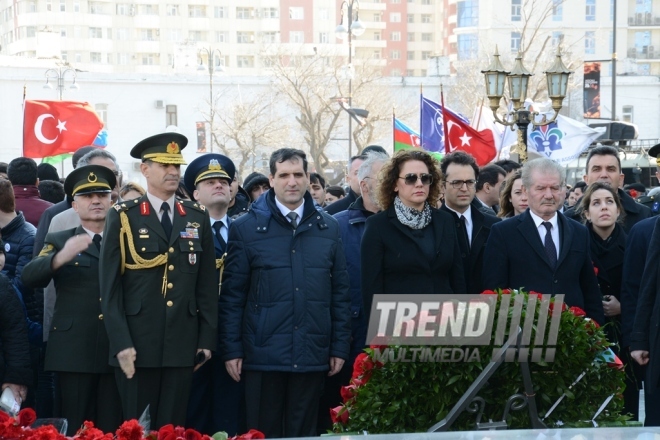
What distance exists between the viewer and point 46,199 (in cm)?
1023

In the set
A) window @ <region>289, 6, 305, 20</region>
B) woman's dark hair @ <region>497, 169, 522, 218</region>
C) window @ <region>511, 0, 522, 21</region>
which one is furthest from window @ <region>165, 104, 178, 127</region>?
woman's dark hair @ <region>497, 169, 522, 218</region>

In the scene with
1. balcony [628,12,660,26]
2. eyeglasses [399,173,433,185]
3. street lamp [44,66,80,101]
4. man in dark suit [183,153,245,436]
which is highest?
balcony [628,12,660,26]

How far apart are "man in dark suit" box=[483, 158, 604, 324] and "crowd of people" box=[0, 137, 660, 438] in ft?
0.03

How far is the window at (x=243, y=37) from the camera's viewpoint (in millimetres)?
103000

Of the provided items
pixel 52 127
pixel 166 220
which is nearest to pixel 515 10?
pixel 52 127

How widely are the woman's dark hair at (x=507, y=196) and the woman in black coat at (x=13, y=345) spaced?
3958 millimetres

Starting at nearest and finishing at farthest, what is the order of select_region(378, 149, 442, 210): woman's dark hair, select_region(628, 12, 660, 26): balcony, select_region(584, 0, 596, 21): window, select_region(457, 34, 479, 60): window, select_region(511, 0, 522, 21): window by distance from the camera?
select_region(378, 149, 442, 210): woman's dark hair, select_region(511, 0, 522, 21): window, select_region(584, 0, 596, 21): window, select_region(628, 12, 660, 26): balcony, select_region(457, 34, 479, 60): window

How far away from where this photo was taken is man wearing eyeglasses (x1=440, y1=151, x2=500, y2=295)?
7.47m

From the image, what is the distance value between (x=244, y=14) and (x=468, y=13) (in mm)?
24489

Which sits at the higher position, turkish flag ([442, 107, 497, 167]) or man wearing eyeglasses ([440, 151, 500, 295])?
turkish flag ([442, 107, 497, 167])

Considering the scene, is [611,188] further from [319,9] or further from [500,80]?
[319,9]

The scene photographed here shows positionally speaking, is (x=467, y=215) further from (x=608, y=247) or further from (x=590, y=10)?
(x=590, y=10)

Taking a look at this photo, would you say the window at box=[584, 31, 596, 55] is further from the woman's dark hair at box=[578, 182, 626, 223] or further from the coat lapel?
the coat lapel

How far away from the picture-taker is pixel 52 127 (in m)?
Result: 14.3
